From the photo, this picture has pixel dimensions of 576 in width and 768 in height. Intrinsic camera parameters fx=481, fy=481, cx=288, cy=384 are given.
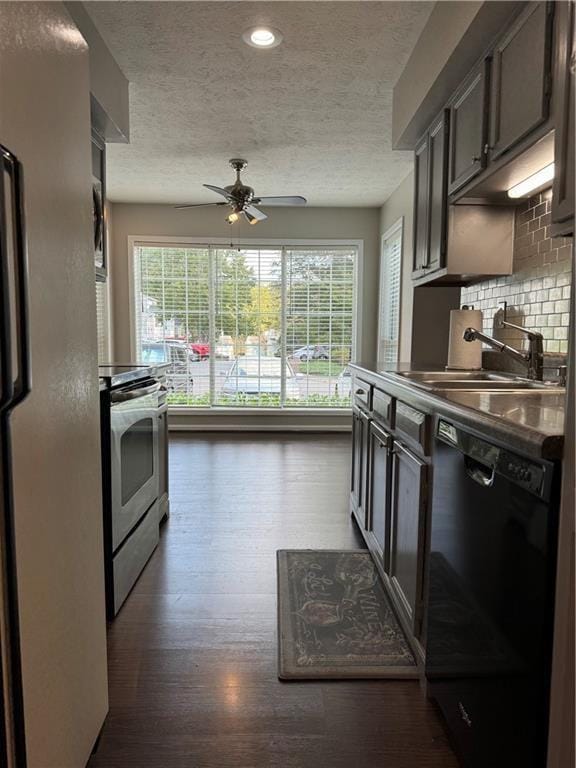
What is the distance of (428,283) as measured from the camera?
3111 millimetres

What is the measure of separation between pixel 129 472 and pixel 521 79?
222cm

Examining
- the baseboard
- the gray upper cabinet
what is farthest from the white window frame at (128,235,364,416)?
the gray upper cabinet

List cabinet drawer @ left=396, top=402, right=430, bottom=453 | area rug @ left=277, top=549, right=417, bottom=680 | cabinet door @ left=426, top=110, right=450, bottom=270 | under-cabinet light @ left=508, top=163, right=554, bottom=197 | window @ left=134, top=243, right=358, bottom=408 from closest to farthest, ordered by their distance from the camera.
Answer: cabinet drawer @ left=396, top=402, right=430, bottom=453 → area rug @ left=277, top=549, right=417, bottom=680 → under-cabinet light @ left=508, top=163, right=554, bottom=197 → cabinet door @ left=426, top=110, right=450, bottom=270 → window @ left=134, top=243, right=358, bottom=408

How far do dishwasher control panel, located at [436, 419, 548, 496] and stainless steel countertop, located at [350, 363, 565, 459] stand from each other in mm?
→ 25

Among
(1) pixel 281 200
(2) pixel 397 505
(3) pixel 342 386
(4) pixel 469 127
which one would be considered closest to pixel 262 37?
(4) pixel 469 127

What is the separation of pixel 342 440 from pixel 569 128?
14.5 ft

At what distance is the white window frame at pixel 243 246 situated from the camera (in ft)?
18.7

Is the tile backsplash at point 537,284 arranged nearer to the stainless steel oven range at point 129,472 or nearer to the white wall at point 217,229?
the stainless steel oven range at point 129,472

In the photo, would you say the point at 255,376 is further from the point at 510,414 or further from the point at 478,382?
the point at 510,414

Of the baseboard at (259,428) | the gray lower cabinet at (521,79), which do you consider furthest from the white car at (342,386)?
the gray lower cabinet at (521,79)

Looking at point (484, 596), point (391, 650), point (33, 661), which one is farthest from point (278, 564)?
point (33, 661)

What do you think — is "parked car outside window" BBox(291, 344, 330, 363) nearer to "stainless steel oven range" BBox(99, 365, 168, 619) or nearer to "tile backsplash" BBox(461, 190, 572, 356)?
"stainless steel oven range" BBox(99, 365, 168, 619)

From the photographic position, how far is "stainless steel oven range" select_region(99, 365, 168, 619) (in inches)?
78.4

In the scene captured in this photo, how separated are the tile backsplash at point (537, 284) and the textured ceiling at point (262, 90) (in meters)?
1.10
